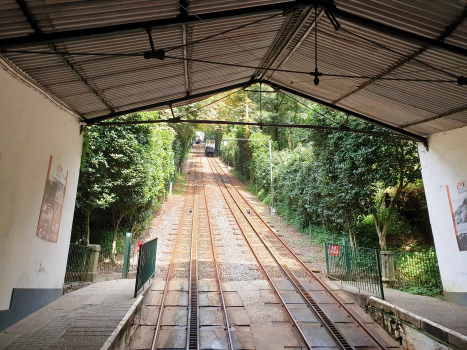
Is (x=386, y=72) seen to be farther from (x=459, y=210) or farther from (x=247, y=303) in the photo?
(x=247, y=303)

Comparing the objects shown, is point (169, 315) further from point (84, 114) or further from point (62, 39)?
point (62, 39)

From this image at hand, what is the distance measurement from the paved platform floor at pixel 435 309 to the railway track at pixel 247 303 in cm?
110

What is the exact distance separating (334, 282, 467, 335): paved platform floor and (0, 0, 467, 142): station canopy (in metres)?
4.20

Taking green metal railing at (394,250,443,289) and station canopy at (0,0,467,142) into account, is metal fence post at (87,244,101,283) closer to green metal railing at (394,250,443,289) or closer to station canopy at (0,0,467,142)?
station canopy at (0,0,467,142)

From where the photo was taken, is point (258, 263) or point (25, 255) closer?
point (25, 255)

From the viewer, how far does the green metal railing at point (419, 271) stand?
9351mm

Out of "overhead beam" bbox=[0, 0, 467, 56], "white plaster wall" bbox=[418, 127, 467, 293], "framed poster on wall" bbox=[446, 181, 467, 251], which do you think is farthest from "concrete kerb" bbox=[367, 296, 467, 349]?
"overhead beam" bbox=[0, 0, 467, 56]

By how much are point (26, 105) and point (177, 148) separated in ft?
83.1

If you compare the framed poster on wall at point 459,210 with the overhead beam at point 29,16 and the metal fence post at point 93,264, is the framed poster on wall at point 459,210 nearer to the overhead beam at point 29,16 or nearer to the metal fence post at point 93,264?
the overhead beam at point 29,16

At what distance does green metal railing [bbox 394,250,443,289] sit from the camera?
30.7 ft

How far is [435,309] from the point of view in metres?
6.62

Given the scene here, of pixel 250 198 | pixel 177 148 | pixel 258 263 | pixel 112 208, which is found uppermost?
pixel 177 148

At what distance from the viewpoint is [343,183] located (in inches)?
479

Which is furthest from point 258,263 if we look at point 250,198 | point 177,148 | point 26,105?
point 177,148
